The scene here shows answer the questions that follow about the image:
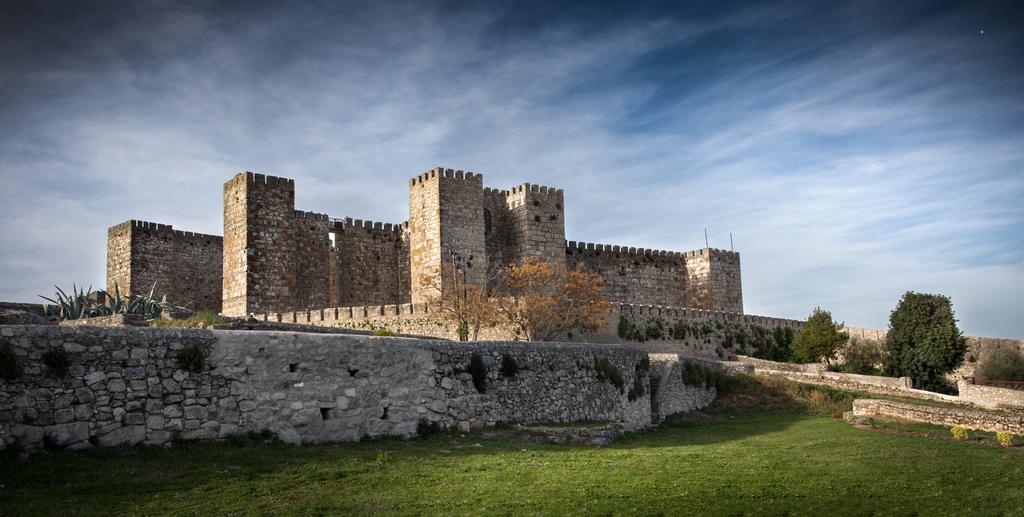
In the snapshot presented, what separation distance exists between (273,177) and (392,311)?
7806 mm

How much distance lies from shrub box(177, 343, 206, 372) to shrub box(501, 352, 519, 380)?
677 cm

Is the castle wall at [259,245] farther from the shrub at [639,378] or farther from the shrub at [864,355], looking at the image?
the shrub at [864,355]

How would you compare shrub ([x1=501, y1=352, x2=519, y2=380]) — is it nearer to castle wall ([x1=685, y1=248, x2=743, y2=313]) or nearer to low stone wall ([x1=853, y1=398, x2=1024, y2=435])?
low stone wall ([x1=853, y1=398, x2=1024, y2=435])

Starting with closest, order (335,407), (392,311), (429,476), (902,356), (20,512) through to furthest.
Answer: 1. (20,512)
2. (429,476)
3. (335,407)
4. (392,311)
5. (902,356)

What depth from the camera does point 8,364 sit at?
12422 mm

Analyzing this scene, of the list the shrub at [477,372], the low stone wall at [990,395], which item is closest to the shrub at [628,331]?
the low stone wall at [990,395]

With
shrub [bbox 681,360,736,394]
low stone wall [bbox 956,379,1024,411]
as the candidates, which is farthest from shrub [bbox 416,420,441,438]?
low stone wall [bbox 956,379,1024,411]

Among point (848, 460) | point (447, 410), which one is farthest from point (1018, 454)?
point (447, 410)

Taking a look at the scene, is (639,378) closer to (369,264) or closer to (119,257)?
(369,264)

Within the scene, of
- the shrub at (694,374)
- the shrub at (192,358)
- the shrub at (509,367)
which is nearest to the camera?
the shrub at (192,358)

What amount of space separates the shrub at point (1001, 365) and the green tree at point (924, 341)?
4084 millimetres

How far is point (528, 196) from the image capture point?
41.5 meters

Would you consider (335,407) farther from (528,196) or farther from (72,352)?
(528,196)

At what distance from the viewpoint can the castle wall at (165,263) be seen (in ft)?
136
